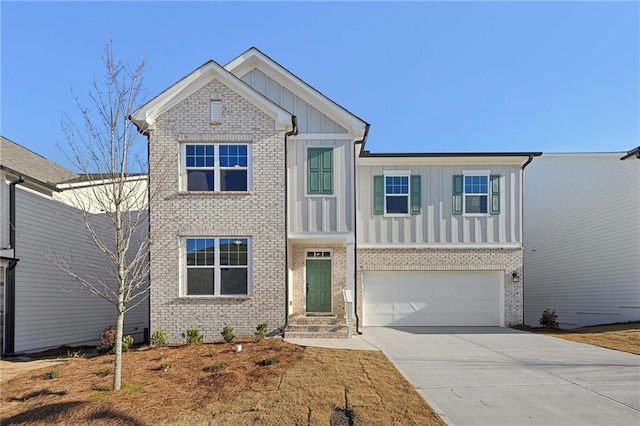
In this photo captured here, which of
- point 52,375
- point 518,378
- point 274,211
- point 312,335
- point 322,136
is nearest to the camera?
point 518,378

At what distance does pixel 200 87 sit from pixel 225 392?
8.56 meters

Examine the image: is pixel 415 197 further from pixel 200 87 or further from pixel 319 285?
pixel 200 87

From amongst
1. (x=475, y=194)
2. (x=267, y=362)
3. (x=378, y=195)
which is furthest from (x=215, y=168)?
(x=475, y=194)

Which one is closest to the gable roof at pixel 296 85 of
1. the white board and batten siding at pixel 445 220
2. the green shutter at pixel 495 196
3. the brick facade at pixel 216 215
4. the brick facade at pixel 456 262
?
the brick facade at pixel 216 215

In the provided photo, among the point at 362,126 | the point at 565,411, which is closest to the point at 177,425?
the point at 565,411

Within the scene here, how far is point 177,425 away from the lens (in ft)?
19.6

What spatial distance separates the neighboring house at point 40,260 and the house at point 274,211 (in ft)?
10.6

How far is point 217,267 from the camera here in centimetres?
1190

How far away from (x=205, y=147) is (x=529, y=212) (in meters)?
16.5

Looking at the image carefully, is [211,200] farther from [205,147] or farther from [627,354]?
[627,354]

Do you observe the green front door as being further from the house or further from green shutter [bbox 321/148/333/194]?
green shutter [bbox 321/148/333/194]

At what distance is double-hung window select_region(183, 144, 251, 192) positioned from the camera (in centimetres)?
1206

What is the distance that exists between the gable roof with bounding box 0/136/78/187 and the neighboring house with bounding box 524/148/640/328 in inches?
798

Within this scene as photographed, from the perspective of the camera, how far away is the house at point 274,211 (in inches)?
465
